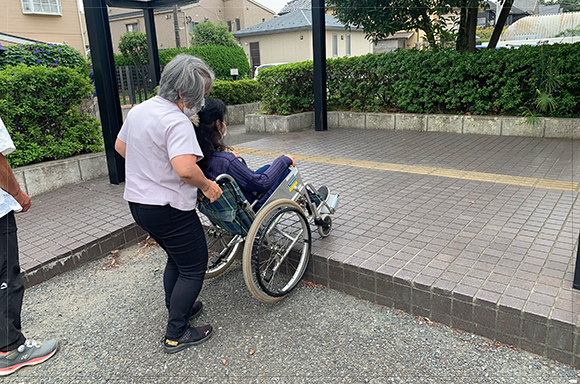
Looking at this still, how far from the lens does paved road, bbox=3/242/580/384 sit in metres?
2.40

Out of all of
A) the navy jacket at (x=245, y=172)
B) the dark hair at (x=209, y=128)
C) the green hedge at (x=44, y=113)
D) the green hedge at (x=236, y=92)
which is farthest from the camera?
the green hedge at (x=236, y=92)

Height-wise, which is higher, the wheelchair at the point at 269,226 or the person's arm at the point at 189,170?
the person's arm at the point at 189,170

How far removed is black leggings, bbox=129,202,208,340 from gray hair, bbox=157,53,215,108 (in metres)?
0.61

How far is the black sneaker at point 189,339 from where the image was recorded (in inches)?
104

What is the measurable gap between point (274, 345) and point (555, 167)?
15.4 feet

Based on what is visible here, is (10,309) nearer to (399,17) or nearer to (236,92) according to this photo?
(399,17)

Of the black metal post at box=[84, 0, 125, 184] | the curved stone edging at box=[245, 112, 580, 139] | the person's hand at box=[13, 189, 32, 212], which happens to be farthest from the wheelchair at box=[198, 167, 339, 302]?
the curved stone edging at box=[245, 112, 580, 139]

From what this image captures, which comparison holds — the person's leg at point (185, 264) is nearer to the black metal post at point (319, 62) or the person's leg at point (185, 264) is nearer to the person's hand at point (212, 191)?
the person's hand at point (212, 191)

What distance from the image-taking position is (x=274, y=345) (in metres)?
2.67

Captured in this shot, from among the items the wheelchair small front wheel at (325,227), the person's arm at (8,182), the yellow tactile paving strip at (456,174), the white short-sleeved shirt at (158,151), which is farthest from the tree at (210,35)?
the white short-sleeved shirt at (158,151)

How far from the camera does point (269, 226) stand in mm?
2750

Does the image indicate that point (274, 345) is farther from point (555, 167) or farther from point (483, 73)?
point (483, 73)

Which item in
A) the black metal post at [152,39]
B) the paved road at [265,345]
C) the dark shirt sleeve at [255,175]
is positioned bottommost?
the paved road at [265,345]

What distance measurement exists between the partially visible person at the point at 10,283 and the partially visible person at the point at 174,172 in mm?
627
